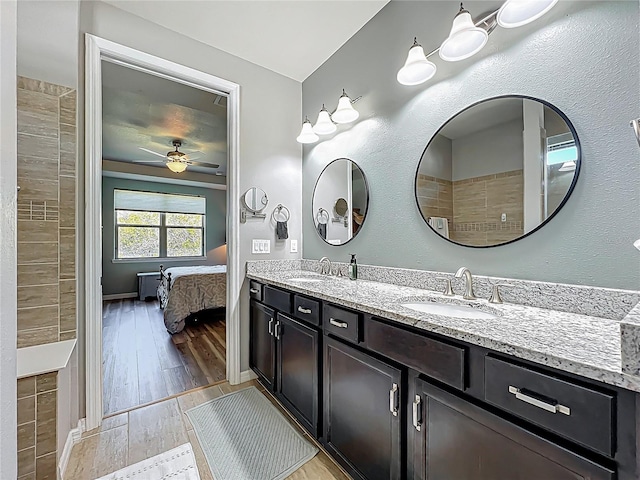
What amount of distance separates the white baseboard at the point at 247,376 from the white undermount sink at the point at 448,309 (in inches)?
66.0

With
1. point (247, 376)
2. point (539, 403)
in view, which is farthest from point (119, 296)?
point (539, 403)

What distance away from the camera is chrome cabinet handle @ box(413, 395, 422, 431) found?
40.0 inches

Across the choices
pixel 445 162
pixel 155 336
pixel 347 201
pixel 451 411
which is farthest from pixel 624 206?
pixel 155 336

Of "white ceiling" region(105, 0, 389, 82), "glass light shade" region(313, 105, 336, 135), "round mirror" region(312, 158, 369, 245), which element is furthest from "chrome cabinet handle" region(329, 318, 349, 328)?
"white ceiling" region(105, 0, 389, 82)

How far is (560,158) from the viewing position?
117 cm

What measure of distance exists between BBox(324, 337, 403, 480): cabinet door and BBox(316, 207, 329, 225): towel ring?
1.19 m

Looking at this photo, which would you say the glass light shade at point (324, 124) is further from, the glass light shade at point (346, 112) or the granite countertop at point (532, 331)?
the granite countertop at point (532, 331)

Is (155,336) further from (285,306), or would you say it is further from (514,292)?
(514,292)

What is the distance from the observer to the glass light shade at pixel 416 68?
1.49 meters

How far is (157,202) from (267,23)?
5381mm

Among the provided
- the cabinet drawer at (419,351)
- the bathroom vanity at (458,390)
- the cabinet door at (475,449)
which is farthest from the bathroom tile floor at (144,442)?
the cabinet drawer at (419,351)

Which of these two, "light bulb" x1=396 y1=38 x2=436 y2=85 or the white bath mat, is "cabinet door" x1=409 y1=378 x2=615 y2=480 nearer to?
the white bath mat

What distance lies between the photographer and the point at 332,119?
2.14m

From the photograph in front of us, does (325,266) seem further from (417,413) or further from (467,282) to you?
(417,413)
